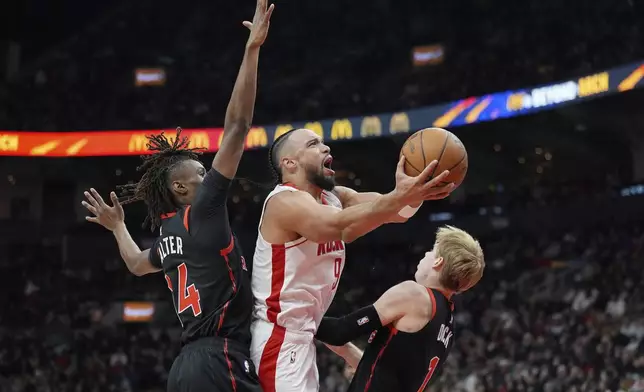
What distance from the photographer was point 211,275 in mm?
4160

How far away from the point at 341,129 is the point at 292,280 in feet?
46.4

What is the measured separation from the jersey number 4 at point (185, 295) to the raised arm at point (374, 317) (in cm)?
60

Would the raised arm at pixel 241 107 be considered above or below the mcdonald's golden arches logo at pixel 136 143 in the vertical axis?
below

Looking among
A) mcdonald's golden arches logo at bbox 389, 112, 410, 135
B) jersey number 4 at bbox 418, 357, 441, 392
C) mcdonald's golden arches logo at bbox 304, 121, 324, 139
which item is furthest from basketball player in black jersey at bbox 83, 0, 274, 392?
mcdonald's golden arches logo at bbox 304, 121, 324, 139

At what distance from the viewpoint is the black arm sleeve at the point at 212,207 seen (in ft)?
13.5

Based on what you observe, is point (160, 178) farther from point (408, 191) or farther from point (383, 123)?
point (383, 123)

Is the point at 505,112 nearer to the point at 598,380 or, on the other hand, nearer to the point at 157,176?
the point at 598,380

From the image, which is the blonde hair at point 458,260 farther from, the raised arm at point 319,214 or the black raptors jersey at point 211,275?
the black raptors jersey at point 211,275

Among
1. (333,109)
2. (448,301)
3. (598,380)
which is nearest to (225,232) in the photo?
(448,301)

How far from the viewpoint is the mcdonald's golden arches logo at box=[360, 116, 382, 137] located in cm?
1784

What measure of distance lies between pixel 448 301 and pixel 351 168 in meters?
16.3

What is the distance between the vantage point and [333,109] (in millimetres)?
18828

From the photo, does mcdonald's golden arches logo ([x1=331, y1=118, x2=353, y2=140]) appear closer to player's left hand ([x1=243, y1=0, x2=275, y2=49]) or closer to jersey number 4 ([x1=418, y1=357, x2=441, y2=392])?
jersey number 4 ([x1=418, y1=357, x2=441, y2=392])

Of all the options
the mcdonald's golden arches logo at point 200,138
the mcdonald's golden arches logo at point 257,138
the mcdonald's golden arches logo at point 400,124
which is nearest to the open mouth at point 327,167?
the mcdonald's golden arches logo at point 400,124
